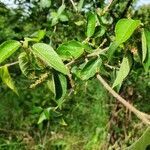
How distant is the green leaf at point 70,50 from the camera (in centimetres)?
116

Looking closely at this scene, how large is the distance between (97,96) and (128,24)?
3.96 metres

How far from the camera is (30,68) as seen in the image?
1142 millimetres

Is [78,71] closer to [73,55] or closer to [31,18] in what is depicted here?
[73,55]

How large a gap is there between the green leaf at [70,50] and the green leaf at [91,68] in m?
0.06

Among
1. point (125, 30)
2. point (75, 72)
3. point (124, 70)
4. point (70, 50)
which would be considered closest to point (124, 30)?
point (125, 30)

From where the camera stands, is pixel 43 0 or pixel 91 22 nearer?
pixel 91 22

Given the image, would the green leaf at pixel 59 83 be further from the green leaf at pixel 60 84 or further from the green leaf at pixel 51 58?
the green leaf at pixel 51 58

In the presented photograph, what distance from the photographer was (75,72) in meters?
1.35

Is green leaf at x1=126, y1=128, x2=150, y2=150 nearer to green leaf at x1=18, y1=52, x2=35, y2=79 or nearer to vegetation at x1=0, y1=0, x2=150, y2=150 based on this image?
vegetation at x1=0, y1=0, x2=150, y2=150

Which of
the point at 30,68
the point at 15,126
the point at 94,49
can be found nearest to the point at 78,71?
the point at 94,49

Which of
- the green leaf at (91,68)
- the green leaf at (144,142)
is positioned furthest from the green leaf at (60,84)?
the green leaf at (144,142)

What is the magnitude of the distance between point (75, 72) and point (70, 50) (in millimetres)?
193

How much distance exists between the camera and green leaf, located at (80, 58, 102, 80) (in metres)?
1.21

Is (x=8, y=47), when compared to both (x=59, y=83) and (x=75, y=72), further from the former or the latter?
(x=75, y=72)
